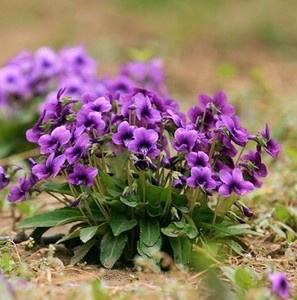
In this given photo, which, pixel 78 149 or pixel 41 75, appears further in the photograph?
pixel 41 75

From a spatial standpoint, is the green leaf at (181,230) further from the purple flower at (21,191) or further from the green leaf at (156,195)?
the purple flower at (21,191)

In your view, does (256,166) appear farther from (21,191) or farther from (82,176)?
(21,191)

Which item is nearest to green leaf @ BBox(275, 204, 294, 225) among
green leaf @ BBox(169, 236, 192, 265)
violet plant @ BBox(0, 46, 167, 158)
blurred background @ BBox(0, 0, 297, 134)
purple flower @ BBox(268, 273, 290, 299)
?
Result: green leaf @ BBox(169, 236, 192, 265)

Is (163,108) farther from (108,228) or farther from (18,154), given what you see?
(18,154)

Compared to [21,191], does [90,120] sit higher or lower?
higher

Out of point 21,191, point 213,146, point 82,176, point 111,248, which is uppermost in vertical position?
point 213,146

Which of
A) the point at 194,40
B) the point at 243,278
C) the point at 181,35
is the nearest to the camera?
the point at 243,278

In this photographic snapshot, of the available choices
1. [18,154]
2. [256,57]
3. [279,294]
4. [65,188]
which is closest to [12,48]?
[256,57]

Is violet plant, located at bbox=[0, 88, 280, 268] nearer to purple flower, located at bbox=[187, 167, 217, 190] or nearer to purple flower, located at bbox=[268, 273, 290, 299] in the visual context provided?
purple flower, located at bbox=[187, 167, 217, 190]

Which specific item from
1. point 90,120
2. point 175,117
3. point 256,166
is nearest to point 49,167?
point 90,120
